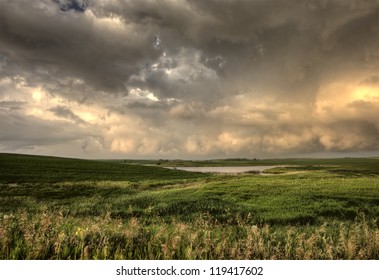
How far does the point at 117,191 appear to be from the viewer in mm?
38688

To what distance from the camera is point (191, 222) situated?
15.5 metres

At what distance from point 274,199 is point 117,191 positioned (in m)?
20.9

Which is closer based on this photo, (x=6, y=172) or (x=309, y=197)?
(x=309, y=197)

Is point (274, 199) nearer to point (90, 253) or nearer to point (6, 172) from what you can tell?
point (90, 253)

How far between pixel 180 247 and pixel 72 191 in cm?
3533

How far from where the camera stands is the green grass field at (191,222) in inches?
231

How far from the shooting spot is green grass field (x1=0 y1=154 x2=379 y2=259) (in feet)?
19.3

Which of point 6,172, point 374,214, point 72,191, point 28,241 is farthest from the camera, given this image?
point 6,172

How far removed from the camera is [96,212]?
22516 mm

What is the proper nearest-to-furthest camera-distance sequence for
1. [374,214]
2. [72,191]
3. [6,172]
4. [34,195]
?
[374,214] < [34,195] < [72,191] < [6,172]
